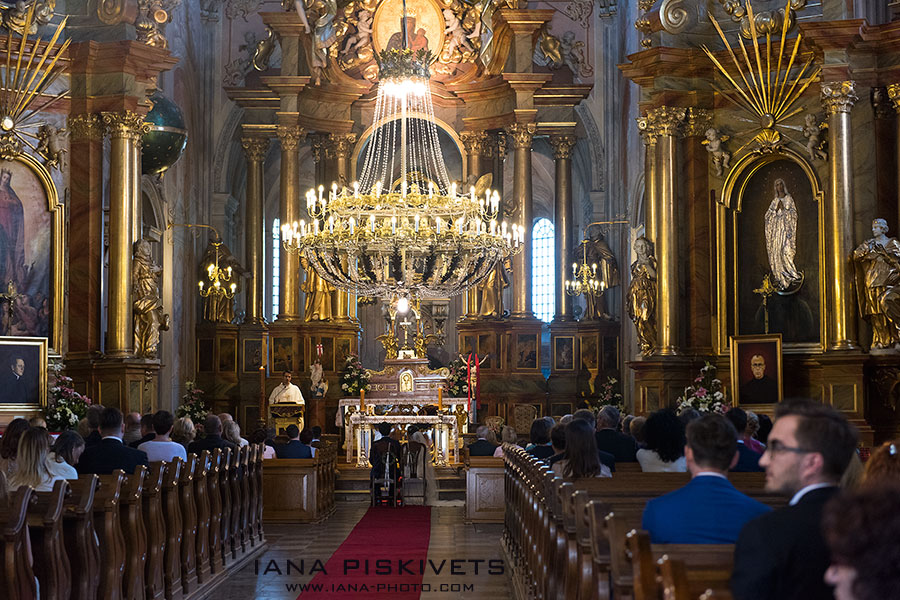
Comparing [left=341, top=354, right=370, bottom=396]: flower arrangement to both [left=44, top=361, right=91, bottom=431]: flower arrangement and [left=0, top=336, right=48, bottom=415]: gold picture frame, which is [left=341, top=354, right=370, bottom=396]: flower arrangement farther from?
[left=0, top=336, right=48, bottom=415]: gold picture frame

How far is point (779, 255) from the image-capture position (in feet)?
55.9

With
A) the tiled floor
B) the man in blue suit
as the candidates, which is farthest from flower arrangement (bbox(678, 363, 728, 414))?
the man in blue suit

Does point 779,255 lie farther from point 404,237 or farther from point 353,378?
point 353,378

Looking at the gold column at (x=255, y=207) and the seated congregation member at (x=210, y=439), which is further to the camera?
the gold column at (x=255, y=207)

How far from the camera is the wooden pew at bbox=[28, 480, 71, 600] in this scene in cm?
A: 616

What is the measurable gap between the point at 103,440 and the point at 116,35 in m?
10.4

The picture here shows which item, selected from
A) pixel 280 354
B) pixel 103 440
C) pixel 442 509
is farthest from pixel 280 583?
pixel 280 354

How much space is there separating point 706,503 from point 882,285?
11696 millimetres

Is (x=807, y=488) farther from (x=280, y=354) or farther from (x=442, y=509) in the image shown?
(x=280, y=354)

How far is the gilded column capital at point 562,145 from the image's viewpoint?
25047mm

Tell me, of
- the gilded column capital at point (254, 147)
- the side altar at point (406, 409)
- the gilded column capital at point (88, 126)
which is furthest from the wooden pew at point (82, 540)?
the gilded column capital at point (254, 147)

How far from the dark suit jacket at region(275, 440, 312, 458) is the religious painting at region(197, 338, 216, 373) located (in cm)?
1064

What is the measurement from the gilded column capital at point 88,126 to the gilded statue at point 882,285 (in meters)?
10.7

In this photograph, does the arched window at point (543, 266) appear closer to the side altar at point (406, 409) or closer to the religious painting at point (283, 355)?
the religious painting at point (283, 355)
